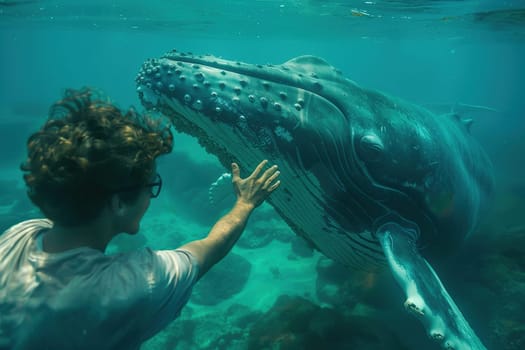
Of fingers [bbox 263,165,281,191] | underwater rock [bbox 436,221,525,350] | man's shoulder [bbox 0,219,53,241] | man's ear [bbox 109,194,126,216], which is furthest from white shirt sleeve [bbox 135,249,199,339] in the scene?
underwater rock [bbox 436,221,525,350]

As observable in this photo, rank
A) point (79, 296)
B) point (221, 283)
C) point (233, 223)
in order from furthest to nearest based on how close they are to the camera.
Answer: point (221, 283)
point (233, 223)
point (79, 296)

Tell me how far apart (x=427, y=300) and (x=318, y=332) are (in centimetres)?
312

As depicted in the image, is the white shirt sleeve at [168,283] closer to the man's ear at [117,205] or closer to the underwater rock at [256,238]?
the man's ear at [117,205]

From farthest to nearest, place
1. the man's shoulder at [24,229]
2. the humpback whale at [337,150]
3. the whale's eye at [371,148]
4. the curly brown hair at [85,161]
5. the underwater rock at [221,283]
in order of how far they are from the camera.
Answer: the underwater rock at [221,283]
the whale's eye at [371,148]
the humpback whale at [337,150]
the man's shoulder at [24,229]
the curly brown hair at [85,161]

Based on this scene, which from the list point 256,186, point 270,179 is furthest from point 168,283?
point 270,179

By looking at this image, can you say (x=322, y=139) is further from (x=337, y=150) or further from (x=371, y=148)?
(x=371, y=148)

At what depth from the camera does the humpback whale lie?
418cm

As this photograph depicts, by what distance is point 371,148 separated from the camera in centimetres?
450

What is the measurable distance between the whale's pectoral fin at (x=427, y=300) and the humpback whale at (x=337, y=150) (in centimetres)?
1

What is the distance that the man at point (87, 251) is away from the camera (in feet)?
6.83

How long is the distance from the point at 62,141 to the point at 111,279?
34.6 inches

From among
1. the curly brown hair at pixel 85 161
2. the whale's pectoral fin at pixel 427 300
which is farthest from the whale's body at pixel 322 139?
the curly brown hair at pixel 85 161

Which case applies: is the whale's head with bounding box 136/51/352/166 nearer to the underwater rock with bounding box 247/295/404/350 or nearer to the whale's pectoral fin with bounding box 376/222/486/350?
the whale's pectoral fin with bounding box 376/222/486/350

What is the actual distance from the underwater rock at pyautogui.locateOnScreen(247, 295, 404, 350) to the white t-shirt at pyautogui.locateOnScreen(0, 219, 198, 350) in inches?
176
